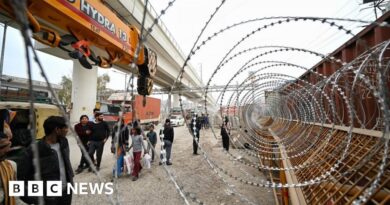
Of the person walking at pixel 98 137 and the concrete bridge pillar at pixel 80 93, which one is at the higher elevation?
the concrete bridge pillar at pixel 80 93

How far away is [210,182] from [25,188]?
161 inches

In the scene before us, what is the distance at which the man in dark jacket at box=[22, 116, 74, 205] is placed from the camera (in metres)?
2.44

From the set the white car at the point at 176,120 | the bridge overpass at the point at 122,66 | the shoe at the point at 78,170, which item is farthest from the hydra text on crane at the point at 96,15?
the white car at the point at 176,120

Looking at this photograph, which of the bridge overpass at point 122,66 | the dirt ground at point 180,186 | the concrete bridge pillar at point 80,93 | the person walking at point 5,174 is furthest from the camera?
the concrete bridge pillar at point 80,93

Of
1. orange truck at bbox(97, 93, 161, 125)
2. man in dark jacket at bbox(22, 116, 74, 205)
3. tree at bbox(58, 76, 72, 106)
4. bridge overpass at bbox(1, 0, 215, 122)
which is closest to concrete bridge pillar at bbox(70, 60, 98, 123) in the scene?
bridge overpass at bbox(1, 0, 215, 122)

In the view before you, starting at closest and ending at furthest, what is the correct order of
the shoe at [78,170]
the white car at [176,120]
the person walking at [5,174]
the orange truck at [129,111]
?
the person walking at [5,174] < the shoe at [78,170] < the orange truck at [129,111] < the white car at [176,120]

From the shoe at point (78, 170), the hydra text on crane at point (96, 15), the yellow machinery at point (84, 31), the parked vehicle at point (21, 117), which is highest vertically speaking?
the hydra text on crane at point (96, 15)

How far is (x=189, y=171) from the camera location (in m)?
6.93

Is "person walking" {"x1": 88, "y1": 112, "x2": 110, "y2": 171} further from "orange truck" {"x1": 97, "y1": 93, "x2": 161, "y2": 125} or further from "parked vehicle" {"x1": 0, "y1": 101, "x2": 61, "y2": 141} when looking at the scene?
"orange truck" {"x1": 97, "y1": 93, "x2": 161, "y2": 125}

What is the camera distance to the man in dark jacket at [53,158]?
2441 mm

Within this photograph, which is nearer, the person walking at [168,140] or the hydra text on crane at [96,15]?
the hydra text on crane at [96,15]

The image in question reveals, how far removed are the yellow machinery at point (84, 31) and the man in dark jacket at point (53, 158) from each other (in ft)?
2.50

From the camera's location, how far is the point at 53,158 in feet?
8.30

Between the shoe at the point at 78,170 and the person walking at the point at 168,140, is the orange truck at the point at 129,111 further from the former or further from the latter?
the shoe at the point at 78,170
